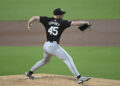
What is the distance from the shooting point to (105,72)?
7.42m

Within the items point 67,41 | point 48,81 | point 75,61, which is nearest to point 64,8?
point 67,41

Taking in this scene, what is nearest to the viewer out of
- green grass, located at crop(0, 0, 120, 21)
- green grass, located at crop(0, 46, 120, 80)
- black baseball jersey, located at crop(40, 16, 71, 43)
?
black baseball jersey, located at crop(40, 16, 71, 43)

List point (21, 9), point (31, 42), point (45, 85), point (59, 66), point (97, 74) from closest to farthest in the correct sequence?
point (45, 85) < point (97, 74) < point (59, 66) < point (31, 42) < point (21, 9)

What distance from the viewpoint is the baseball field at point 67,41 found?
7551 mm

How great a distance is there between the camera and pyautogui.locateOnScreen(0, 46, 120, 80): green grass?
24.8 ft

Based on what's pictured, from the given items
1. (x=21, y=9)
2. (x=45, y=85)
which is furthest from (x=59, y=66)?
(x=21, y=9)

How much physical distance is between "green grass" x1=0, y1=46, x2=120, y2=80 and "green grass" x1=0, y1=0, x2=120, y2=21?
1445mm

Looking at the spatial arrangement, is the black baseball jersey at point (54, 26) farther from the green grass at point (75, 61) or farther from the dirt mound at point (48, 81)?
the green grass at point (75, 61)

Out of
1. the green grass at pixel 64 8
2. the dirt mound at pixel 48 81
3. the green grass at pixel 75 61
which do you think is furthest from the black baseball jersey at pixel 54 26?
the green grass at pixel 64 8

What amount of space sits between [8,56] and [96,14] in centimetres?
309

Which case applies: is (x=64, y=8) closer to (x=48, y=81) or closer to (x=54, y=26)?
(x=54, y=26)

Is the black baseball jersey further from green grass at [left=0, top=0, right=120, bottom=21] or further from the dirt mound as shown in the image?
green grass at [left=0, top=0, right=120, bottom=21]

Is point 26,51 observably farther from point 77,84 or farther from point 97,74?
point 77,84

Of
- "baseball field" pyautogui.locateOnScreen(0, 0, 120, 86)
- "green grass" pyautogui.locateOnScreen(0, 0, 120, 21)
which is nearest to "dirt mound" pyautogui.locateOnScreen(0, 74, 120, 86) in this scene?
"baseball field" pyautogui.locateOnScreen(0, 0, 120, 86)
